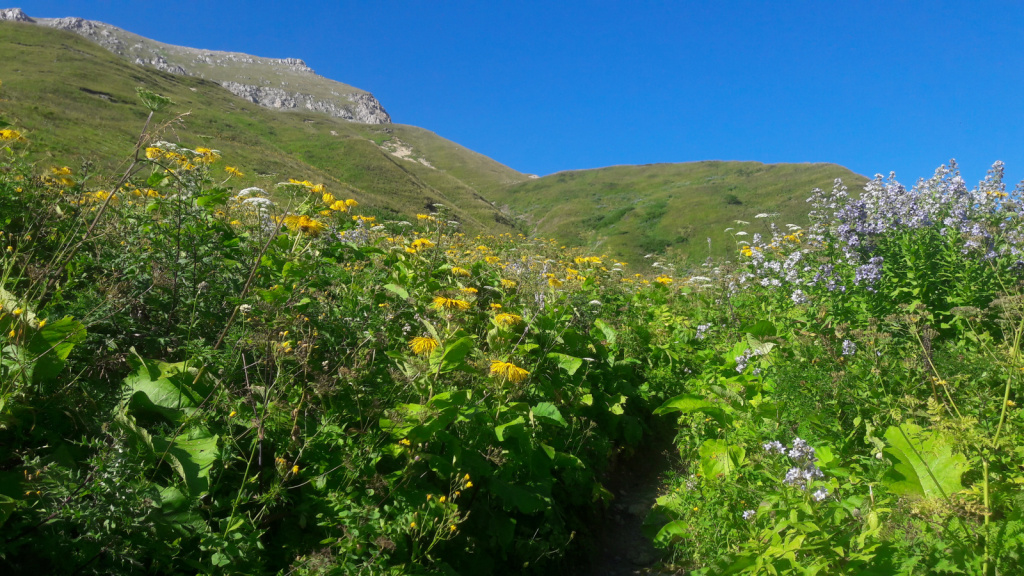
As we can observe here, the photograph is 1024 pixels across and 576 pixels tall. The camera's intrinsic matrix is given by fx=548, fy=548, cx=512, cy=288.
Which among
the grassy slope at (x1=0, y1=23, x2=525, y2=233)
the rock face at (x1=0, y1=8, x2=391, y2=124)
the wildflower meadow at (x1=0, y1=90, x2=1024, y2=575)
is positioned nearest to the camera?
the wildflower meadow at (x1=0, y1=90, x2=1024, y2=575)

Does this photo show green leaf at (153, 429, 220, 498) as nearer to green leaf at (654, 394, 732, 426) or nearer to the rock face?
green leaf at (654, 394, 732, 426)

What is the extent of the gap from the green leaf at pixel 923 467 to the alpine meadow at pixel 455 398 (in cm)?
2

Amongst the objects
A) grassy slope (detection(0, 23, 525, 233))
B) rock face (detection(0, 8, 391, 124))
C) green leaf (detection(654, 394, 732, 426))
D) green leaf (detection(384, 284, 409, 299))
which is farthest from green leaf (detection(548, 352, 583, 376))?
rock face (detection(0, 8, 391, 124))

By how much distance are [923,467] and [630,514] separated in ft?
7.96

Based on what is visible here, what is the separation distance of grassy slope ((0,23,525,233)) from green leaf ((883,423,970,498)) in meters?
21.2

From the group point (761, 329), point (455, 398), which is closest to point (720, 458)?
point (761, 329)

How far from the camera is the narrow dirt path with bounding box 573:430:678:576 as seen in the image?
390cm

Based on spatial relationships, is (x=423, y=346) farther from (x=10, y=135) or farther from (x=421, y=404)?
(x=10, y=135)

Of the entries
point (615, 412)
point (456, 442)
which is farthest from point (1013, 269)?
point (456, 442)

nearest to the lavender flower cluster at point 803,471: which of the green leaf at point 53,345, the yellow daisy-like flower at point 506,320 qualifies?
the yellow daisy-like flower at point 506,320

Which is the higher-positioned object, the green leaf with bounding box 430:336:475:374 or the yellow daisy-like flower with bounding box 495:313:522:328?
the yellow daisy-like flower with bounding box 495:313:522:328

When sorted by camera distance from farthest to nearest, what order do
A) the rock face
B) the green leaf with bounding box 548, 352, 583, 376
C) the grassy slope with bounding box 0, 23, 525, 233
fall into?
the rock face < the grassy slope with bounding box 0, 23, 525, 233 < the green leaf with bounding box 548, 352, 583, 376

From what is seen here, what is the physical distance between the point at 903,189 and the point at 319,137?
6423cm

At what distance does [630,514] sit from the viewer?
455 cm
